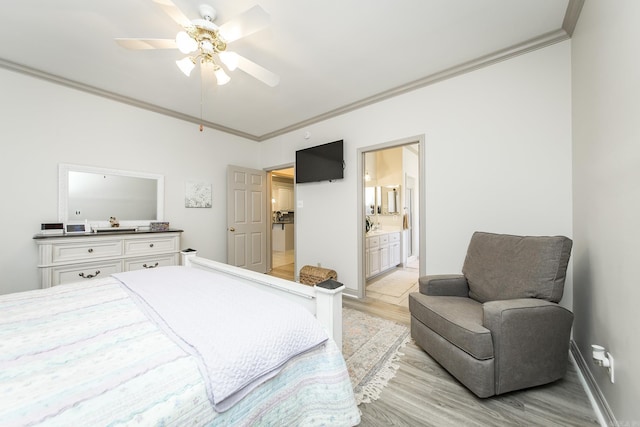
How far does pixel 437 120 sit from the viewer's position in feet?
8.95

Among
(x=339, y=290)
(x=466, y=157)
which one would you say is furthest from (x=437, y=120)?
(x=339, y=290)

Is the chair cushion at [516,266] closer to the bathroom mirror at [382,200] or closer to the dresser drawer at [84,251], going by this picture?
the bathroom mirror at [382,200]

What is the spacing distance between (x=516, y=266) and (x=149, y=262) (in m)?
3.84

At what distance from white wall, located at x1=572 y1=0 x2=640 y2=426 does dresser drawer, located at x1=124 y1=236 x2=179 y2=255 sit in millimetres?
4035

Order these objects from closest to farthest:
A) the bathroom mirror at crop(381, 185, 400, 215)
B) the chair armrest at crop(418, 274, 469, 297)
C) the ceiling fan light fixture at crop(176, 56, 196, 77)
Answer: the ceiling fan light fixture at crop(176, 56, 196, 77) < the chair armrest at crop(418, 274, 469, 297) < the bathroom mirror at crop(381, 185, 400, 215)

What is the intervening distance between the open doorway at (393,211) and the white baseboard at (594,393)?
98.5 inches

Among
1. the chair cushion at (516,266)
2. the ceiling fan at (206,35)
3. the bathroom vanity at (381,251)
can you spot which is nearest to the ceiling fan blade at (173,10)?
the ceiling fan at (206,35)

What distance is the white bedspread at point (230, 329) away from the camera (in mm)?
827

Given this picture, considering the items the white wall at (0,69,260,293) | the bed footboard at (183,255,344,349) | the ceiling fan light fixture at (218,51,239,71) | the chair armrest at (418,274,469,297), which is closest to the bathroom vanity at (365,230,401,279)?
the chair armrest at (418,274,469,297)

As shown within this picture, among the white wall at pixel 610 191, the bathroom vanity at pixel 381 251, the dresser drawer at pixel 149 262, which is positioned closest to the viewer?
the white wall at pixel 610 191

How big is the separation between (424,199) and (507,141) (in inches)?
36.2

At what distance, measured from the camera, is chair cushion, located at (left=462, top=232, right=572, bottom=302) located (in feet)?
5.36

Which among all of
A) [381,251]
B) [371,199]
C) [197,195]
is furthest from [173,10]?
[371,199]

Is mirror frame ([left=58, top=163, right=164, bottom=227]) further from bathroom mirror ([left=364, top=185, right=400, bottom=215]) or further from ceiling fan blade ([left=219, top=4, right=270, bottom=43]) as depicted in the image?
bathroom mirror ([left=364, top=185, right=400, bottom=215])
